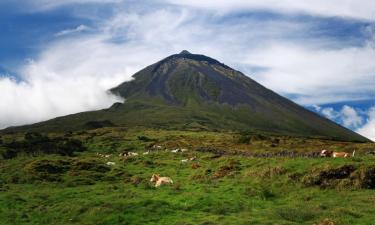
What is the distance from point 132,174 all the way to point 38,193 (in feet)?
47.2

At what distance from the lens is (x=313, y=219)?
2728 centimetres

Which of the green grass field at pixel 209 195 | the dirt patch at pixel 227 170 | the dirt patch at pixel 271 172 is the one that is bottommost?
the green grass field at pixel 209 195

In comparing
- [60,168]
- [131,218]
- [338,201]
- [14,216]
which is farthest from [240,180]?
[60,168]

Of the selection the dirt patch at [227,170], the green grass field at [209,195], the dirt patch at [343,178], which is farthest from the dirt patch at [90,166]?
the dirt patch at [343,178]

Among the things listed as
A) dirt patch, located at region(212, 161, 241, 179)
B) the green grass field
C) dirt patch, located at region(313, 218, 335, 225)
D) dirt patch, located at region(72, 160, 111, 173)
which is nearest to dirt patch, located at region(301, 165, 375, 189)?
the green grass field

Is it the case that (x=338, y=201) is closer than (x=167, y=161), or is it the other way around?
(x=338, y=201)

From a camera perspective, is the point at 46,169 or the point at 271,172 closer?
the point at 271,172

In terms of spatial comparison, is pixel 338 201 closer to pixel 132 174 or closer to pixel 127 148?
pixel 132 174

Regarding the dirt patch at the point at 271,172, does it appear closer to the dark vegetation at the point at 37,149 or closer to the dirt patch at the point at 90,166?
the dirt patch at the point at 90,166

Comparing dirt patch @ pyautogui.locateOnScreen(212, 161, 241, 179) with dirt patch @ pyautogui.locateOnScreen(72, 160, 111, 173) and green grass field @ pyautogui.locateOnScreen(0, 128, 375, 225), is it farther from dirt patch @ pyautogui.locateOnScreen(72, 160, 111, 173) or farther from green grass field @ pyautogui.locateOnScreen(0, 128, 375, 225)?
dirt patch @ pyautogui.locateOnScreen(72, 160, 111, 173)

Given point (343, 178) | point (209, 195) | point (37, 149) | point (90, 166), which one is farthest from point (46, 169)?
point (37, 149)

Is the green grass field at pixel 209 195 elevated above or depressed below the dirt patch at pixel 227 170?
below

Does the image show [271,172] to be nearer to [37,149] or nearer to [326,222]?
[326,222]

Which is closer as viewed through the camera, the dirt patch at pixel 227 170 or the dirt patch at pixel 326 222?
the dirt patch at pixel 326 222
